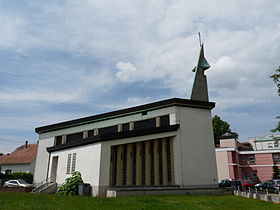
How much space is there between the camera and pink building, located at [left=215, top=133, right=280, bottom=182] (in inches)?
1721

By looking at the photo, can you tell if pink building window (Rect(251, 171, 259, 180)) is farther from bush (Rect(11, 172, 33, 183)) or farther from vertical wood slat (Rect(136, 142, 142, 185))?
bush (Rect(11, 172, 33, 183))

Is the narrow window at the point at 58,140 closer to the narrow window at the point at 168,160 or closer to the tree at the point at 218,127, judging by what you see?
the narrow window at the point at 168,160

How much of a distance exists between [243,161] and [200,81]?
1073 inches

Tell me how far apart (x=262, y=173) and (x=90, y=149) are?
37.5 meters

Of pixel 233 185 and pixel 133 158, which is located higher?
pixel 133 158

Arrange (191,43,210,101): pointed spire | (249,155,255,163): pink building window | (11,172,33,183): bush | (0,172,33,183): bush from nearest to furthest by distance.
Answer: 1. (191,43,210,101): pointed spire
2. (0,172,33,183): bush
3. (11,172,33,183): bush
4. (249,155,255,163): pink building window

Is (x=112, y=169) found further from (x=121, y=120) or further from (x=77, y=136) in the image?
(x=77, y=136)

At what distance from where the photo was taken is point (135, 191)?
64.7 feet

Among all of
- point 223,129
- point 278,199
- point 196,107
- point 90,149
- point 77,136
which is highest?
point 223,129

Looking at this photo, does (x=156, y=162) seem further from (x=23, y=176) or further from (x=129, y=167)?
(x=23, y=176)

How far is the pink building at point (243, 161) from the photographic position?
4372 cm

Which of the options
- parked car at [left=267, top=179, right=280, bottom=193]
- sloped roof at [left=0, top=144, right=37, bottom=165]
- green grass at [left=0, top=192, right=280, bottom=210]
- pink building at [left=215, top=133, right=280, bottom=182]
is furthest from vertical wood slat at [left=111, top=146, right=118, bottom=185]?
pink building at [left=215, top=133, right=280, bottom=182]

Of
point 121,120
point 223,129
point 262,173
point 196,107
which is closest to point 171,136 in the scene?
point 196,107

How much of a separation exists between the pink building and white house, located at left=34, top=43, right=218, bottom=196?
21968 millimetres
